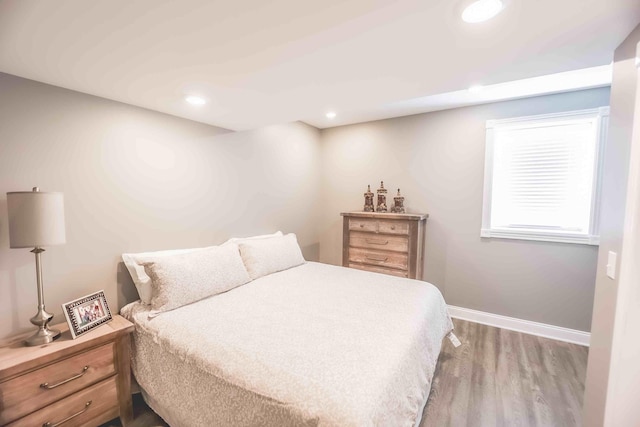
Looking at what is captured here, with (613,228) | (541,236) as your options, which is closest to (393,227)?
(541,236)

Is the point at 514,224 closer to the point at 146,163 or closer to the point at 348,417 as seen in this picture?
the point at 348,417

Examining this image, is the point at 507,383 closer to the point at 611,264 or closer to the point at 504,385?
the point at 504,385

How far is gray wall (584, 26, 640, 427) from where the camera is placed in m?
1.12

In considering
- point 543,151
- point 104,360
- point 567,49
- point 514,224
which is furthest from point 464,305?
point 104,360

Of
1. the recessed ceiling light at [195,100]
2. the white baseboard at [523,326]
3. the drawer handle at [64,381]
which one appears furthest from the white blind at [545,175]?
the drawer handle at [64,381]

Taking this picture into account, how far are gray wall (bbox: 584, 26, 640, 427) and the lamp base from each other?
284 centimetres

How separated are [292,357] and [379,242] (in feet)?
7.16

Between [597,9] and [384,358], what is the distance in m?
1.69

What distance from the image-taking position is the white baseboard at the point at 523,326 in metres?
2.64

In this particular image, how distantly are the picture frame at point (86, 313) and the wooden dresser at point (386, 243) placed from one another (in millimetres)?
2476

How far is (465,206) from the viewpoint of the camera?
312cm

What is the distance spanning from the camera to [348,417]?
0.95m

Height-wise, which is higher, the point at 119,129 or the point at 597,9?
the point at 597,9

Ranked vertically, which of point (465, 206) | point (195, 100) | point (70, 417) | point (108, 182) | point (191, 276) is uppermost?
point (195, 100)
